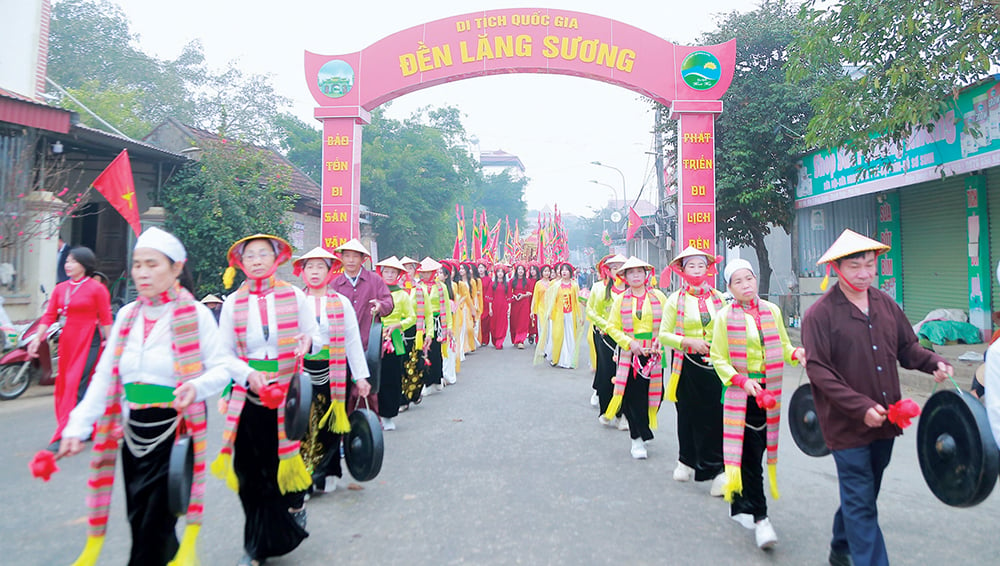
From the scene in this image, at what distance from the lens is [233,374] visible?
2.98m

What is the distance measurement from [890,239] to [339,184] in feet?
36.1

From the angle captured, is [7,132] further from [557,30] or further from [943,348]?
[943,348]

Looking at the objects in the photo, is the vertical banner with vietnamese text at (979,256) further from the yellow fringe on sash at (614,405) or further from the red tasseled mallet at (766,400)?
the red tasseled mallet at (766,400)

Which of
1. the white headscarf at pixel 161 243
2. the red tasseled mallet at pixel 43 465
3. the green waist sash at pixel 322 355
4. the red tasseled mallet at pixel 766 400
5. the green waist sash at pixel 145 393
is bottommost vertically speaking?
the red tasseled mallet at pixel 43 465

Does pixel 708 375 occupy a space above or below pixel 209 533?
above

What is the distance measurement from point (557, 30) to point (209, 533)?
11.2m

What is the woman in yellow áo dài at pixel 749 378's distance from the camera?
12.2ft

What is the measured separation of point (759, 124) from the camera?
14.3 metres

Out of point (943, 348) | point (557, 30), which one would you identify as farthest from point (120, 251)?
point (943, 348)

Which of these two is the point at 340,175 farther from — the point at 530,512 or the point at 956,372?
the point at 956,372

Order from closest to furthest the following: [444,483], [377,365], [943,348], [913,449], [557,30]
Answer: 1. [377,365]
2. [444,483]
3. [913,449]
4. [943,348]
5. [557,30]

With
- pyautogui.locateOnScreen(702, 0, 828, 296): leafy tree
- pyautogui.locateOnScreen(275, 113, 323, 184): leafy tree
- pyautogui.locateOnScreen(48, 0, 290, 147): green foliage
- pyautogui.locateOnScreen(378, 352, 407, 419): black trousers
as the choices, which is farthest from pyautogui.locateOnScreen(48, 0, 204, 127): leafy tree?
pyautogui.locateOnScreen(378, 352, 407, 419): black trousers

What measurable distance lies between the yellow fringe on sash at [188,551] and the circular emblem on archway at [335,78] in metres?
11.7

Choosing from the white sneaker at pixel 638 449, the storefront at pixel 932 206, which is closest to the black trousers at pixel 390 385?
the white sneaker at pixel 638 449
